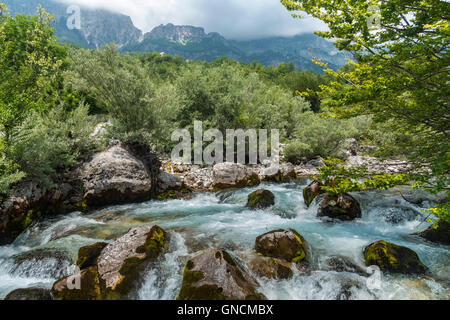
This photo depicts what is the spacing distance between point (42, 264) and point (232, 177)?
961 centimetres

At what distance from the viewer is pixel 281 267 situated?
5.27 metres

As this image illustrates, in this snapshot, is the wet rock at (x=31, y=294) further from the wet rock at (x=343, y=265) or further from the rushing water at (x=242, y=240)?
the wet rock at (x=343, y=265)

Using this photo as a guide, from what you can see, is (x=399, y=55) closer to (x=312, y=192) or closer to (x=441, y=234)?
(x=441, y=234)

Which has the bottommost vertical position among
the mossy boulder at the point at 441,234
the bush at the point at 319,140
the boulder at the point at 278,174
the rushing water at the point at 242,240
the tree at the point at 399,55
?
the rushing water at the point at 242,240

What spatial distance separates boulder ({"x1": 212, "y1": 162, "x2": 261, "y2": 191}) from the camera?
13.3 metres

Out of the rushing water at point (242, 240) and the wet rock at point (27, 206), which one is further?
the wet rock at point (27, 206)

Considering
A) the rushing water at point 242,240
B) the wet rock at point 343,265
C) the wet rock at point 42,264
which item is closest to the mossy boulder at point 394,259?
the rushing water at point 242,240

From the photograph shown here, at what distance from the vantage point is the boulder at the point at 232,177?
13.3m

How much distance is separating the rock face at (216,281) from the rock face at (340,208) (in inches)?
206

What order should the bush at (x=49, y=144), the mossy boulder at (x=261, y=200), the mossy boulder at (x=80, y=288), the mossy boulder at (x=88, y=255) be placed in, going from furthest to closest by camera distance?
the mossy boulder at (x=261, y=200)
the bush at (x=49, y=144)
the mossy boulder at (x=88, y=255)
the mossy boulder at (x=80, y=288)

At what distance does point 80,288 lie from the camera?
4391 millimetres

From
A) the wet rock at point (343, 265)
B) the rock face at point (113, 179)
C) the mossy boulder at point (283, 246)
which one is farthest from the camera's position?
the rock face at point (113, 179)
